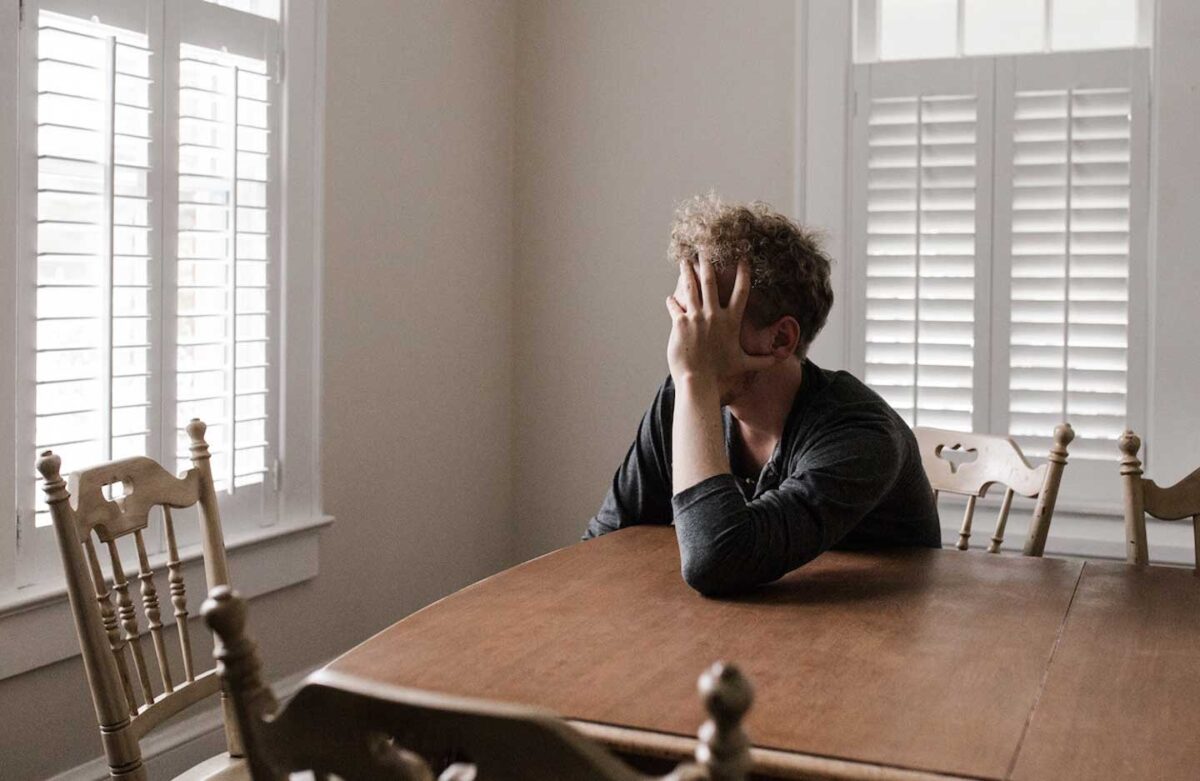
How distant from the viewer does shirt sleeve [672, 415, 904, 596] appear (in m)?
1.71

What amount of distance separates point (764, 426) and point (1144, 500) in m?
0.67

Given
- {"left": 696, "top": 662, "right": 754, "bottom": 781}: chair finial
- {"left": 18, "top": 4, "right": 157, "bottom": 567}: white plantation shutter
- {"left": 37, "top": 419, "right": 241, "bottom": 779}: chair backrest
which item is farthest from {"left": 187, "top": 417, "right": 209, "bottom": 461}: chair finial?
{"left": 696, "top": 662, "right": 754, "bottom": 781}: chair finial

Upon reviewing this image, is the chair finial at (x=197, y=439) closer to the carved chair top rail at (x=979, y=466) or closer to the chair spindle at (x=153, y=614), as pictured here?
the chair spindle at (x=153, y=614)

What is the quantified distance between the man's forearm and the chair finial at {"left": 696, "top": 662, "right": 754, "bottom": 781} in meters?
1.06

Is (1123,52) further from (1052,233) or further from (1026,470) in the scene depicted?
(1026,470)

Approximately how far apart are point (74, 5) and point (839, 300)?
2014 mm

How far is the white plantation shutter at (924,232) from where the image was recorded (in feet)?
10.8

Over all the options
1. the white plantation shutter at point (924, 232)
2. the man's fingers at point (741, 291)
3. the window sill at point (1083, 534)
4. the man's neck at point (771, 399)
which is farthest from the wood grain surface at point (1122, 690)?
the white plantation shutter at point (924, 232)

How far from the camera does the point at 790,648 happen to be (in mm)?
1479

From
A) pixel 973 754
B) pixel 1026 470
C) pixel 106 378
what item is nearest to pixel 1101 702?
pixel 973 754

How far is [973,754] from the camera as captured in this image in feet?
3.80

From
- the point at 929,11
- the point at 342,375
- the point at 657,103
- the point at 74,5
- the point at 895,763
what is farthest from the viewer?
the point at 657,103

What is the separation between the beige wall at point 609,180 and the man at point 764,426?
1.52m

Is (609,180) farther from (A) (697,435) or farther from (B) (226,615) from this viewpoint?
(B) (226,615)
